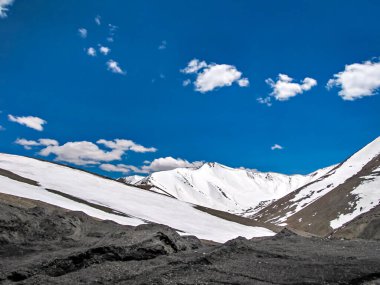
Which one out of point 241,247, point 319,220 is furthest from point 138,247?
point 319,220

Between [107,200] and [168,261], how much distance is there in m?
59.8

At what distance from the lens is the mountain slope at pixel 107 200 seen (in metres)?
60.2

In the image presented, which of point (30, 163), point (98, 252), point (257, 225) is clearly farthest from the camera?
point (30, 163)

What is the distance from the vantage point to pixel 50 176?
86188mm

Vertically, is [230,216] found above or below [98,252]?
Result: above

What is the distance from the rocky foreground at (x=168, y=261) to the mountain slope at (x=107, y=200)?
35.6 m

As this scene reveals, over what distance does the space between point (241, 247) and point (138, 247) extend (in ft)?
13.9

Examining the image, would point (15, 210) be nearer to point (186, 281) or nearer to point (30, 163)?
point (186, 281)

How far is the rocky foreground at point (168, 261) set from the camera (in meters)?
13.5

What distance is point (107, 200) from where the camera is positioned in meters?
73.8

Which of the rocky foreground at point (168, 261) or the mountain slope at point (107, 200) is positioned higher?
the mountain slope at point (107, 200)

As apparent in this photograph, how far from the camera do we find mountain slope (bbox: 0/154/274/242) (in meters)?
60.2

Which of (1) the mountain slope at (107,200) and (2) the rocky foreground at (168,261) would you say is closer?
(2) the rocky foreground at (168,261)

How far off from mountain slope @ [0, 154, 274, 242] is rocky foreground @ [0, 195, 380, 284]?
3559cm
